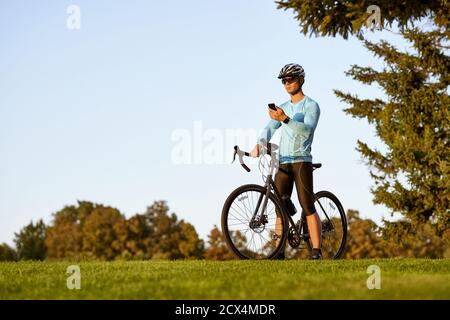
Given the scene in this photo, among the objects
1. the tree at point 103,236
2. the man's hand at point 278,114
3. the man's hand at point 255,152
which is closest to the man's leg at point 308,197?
the man's hand at point 255,152

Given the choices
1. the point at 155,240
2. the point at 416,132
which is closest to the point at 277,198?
the point at 416,132

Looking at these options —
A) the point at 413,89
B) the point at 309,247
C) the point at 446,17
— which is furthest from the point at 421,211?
the point at 309,247

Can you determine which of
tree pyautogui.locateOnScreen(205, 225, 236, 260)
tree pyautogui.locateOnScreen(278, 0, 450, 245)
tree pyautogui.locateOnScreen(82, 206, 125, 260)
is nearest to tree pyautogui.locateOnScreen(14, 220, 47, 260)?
tree pyautogui.locateOnScreen(82, 206, 125, 260)

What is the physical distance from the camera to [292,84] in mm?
9547

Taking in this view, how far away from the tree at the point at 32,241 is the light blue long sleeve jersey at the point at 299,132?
9087 cm

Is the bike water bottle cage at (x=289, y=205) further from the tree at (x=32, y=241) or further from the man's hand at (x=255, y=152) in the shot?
the tree at (x=32, y=241)

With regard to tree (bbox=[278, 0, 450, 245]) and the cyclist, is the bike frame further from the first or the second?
tree (bbox=[278, 0, 450, 245])

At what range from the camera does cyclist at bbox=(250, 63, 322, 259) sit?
9.33 metres

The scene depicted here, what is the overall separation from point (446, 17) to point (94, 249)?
72.2 metres

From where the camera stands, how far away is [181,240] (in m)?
83.8

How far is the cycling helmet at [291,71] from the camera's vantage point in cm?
948

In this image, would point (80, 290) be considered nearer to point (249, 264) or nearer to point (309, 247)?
point (249, 264)
